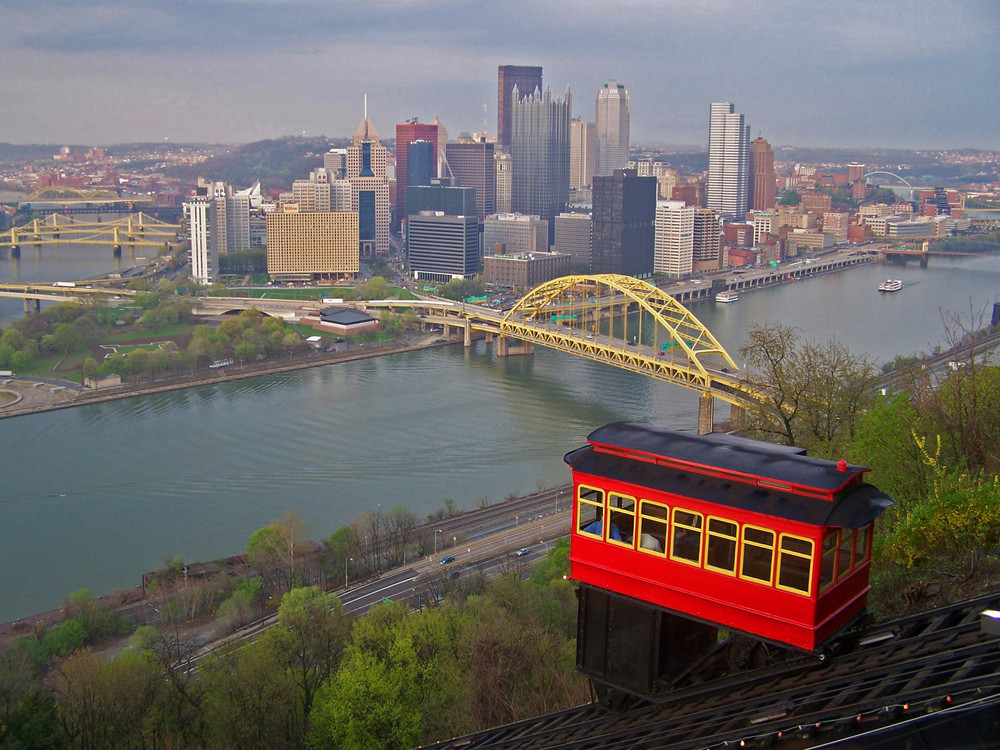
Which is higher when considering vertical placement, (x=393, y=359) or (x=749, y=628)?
(x=749, y=628)

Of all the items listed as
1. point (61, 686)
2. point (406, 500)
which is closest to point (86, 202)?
point (406, 500)

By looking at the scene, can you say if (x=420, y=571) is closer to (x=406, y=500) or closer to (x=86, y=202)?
(x=406, y=500)

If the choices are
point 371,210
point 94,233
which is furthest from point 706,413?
point 94,233

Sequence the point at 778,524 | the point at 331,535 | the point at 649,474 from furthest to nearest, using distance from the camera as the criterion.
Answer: the point at 331,535 → the point at 649,474 → the point at 778,524

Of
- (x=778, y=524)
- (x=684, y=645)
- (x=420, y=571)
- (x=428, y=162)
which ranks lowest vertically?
(x=420, y=571)

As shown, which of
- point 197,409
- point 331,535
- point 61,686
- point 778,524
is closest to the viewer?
point 778,524

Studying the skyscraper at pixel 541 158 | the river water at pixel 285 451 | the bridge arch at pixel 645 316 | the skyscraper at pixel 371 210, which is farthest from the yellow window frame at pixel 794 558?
the skyscraper at pixel 541 158

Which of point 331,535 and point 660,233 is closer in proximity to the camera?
point 331,535
